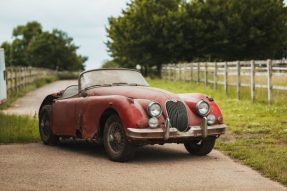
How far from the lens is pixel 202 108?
927 centimetres

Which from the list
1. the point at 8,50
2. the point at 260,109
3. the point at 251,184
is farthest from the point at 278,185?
the point at 8,50

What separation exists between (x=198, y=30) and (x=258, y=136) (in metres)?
43.0

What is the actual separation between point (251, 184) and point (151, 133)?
1.94 meters

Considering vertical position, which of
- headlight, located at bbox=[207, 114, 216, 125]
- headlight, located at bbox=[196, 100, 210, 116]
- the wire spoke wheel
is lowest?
the wire spoke wheel

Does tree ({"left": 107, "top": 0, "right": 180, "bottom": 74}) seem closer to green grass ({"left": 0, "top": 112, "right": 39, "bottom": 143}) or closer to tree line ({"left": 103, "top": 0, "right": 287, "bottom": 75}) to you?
tree line ({"left": 103, "top": 0, "right": 287, "bottom": 75})

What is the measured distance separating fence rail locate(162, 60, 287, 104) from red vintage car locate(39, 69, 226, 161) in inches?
342

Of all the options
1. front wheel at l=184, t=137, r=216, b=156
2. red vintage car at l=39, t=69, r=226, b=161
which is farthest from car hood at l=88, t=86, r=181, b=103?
front wheel at l=184, t=137, r=216, b=156

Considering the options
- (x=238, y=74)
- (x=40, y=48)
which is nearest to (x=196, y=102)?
(x=238, y=74)

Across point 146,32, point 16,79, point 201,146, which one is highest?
point 146,32

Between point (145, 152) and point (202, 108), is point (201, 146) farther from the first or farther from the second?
point (145, 152)

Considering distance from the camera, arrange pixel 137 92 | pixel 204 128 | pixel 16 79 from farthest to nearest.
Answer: pixel 16 79, pixel 137 92, pixel 204 128

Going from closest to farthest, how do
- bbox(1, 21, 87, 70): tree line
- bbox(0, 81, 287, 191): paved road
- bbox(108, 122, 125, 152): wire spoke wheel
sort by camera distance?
bbox(0, 81, 287, 191): paved road → bbox(108, 122, 125, 152): wire spoke wheel → bbox(1, 21, 87, 70): tree line

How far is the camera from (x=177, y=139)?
8922mm

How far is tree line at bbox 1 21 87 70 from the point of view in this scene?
387 feet
